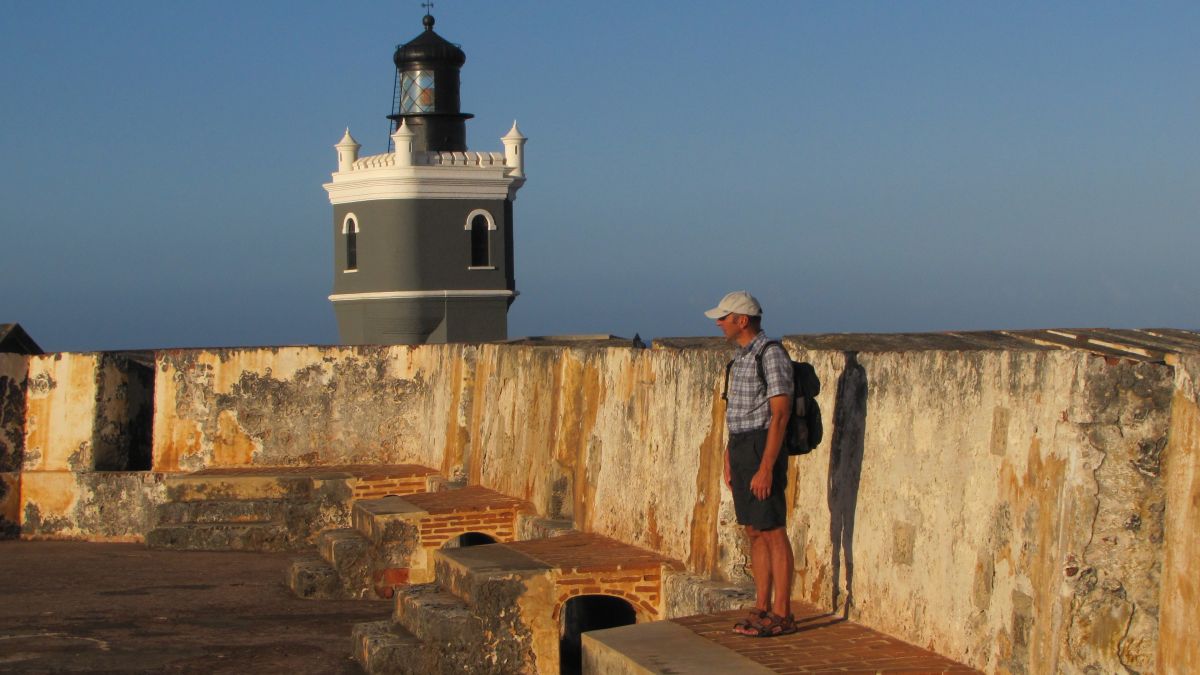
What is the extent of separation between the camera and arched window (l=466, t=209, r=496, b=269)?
3462 cm

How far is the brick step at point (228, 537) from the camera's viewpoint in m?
13.2

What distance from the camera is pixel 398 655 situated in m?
8.28

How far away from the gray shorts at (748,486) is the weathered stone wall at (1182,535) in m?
1.76

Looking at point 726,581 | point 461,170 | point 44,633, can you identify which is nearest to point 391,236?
point 461,170

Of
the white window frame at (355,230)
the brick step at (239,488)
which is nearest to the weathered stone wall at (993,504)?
the brick step at (239,488)

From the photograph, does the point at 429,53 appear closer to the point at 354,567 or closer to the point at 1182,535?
the point at 354,567

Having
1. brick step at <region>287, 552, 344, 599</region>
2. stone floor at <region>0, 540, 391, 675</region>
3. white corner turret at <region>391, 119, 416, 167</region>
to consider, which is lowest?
stone floor at <region>0, 540, 391, 675</region>

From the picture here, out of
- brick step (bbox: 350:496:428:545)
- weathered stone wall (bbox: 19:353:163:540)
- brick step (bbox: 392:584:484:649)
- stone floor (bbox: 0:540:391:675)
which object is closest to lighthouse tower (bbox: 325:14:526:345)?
weathered stone wall (bbox: 19:353:163:540)

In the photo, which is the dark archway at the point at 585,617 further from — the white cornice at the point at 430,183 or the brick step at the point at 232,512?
the white cornice at the point at 430,183

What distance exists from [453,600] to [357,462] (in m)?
6.57

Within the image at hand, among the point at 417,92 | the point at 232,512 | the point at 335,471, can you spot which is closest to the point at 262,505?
the point at 232,512

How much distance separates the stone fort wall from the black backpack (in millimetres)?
332

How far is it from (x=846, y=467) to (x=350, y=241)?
1169 inches

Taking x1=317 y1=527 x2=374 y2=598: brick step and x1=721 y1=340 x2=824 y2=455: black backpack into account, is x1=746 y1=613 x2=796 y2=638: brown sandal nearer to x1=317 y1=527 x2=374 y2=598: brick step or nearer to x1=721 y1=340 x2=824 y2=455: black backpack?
x1=721 y1=340 x2=824 y2=455: black backpack
